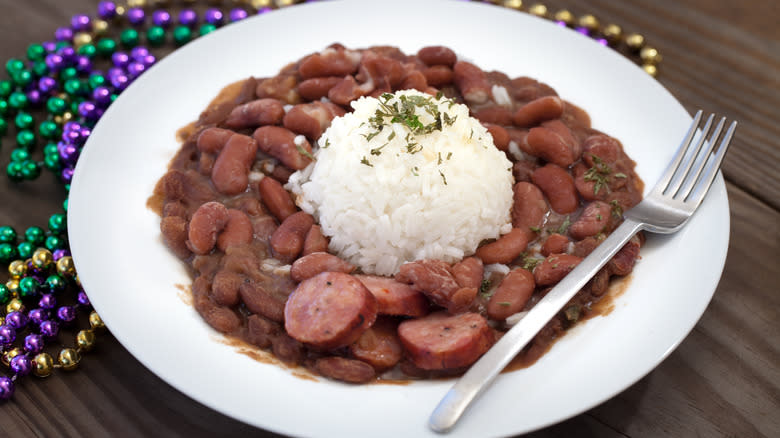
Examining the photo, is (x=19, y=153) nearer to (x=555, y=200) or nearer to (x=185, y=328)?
(x=185, y=328)

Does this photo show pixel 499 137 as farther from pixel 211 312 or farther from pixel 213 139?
pixel 211 312

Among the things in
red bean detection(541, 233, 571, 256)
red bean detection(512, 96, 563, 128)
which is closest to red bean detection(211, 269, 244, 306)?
red bean detection(541, 233, 571, 256)

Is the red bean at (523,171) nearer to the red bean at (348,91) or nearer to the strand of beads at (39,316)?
the red bean at (348,91)

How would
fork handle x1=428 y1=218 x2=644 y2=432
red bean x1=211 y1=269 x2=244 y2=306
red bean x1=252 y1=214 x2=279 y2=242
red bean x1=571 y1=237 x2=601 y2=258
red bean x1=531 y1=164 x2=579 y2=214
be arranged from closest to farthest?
1. fork handle x1=428 y1=218 x2=644 y2=432
2. red bean x1=211 y1=269 x2=244 y2=306
3. red bean x1=571 y1=237 x2=601 y2=258
4. red bean x1=252 y1=214 x2=279 y2=242
5. red bean x1=531 y1=164 x2=579 y2=214

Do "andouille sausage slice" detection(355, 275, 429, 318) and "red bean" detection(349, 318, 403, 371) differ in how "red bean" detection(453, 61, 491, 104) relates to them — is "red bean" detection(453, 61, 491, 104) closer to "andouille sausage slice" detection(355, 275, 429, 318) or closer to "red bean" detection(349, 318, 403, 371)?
"andouille sausage slice" detection(355, 275, 429, 318)

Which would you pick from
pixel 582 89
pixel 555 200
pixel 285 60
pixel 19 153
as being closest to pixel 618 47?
pixel 582 89
